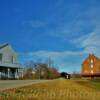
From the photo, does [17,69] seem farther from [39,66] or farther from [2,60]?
[39,66]

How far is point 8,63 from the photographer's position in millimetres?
61750

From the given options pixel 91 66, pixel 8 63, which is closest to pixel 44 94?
pixel 8 63

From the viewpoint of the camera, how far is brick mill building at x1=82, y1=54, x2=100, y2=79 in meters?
122

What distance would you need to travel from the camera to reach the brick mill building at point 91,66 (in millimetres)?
122012

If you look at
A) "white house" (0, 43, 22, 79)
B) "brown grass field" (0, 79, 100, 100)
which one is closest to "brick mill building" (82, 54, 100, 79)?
"white house" (0, 43, 22, 79)

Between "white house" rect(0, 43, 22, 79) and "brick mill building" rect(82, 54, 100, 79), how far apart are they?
60614mm

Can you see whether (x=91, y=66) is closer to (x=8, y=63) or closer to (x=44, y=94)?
(x=8, y=63)

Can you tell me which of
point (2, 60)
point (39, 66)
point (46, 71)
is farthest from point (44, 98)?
point (39, 66)

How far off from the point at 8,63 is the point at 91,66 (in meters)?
68.3

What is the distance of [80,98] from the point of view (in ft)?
62.3

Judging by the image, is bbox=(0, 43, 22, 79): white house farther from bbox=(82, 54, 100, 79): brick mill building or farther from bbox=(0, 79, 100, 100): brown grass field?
bbox=(82, 54, 100, 79): brick mill building

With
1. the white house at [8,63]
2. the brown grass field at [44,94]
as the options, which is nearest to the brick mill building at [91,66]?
the white house at [8,63]

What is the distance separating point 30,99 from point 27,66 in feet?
265

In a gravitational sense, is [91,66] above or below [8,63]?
above
